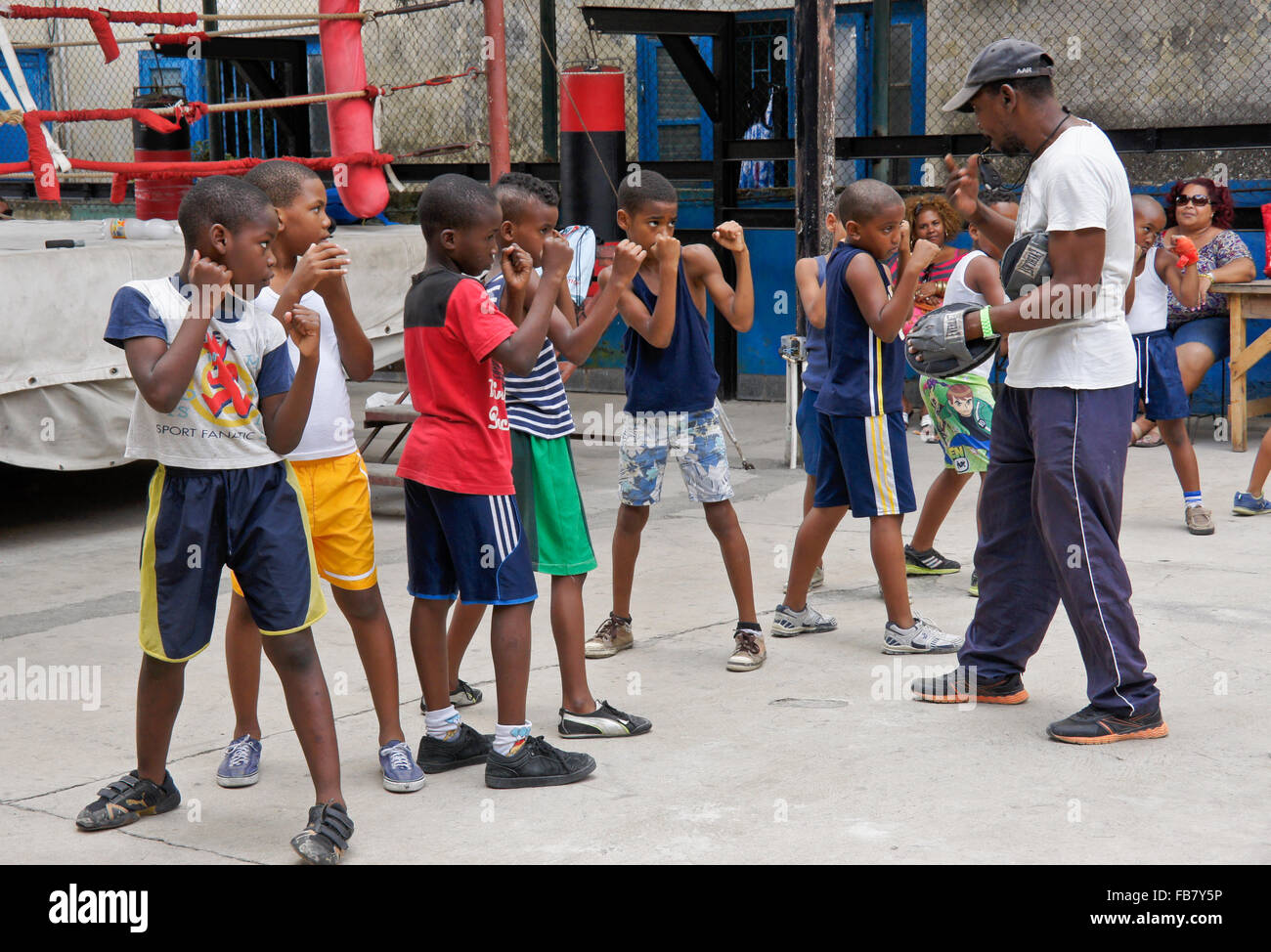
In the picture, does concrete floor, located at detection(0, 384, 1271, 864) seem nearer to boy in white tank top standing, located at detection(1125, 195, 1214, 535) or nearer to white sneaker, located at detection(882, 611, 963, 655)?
white sneaker, located at detection(882, 611, 963, 655)

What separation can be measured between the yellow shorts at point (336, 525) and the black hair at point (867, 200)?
2.05 metres

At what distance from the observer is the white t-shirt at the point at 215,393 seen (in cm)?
323

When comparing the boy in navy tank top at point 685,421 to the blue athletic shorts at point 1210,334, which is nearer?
the boy in navy tank top at point 685,421

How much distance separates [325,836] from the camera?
3201 mm

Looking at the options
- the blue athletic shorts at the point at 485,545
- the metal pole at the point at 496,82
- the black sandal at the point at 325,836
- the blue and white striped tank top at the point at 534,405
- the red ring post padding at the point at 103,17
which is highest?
the red ring post padding at the point at 103,17

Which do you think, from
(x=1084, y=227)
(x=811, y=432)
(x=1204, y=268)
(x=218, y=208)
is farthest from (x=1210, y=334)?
(x=218, y=208)

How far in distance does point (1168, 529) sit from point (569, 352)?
3.83 m

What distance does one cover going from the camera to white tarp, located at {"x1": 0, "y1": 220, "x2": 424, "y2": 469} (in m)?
6.64

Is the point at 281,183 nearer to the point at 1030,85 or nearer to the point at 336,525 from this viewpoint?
the point at 336,525

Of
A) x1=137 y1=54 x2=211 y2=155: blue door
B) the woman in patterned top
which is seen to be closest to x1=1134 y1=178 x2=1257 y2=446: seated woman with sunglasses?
the woman in patterned top

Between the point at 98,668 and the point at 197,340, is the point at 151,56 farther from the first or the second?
the point at 197,340

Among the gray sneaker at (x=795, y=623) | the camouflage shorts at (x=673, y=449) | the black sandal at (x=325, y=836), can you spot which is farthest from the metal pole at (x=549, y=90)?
the black sandal at (x=325, y=836)

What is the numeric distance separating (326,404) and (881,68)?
25.2 ft

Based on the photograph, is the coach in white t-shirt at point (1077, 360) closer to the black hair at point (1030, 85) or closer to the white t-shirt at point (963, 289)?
the black hair at point (1030, 85)
